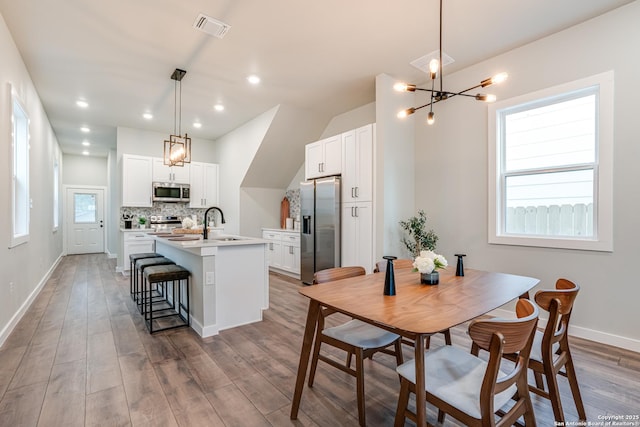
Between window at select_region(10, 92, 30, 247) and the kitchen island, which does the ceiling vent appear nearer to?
the kitchen island

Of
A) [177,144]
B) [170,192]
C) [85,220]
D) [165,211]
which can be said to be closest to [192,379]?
[177,144]

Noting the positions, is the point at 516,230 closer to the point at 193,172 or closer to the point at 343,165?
the point at 343,165

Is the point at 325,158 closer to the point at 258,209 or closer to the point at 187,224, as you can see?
the point at 187,224

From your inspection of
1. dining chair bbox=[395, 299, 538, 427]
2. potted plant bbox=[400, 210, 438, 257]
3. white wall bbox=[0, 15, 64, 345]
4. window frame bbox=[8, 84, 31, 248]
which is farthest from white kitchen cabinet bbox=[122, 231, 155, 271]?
dining chair bbox=[395, 299, 538, 427]

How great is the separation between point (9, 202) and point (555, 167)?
5.50 metres

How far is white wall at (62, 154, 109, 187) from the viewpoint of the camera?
9.19 meters

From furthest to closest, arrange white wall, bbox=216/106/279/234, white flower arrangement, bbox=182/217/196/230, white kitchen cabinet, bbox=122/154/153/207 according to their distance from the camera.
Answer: white kitchen cabinet, bbox=122/154/153/207, white wall, bbox=216/106/279/234, white flower arrangement, bbox=182/217/196/230

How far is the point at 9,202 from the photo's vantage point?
3012mm

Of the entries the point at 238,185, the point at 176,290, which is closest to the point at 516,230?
the point at 176,290

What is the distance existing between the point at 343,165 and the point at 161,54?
2.66 metres

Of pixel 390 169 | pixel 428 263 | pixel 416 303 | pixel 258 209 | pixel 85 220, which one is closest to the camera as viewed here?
pixel 416 303

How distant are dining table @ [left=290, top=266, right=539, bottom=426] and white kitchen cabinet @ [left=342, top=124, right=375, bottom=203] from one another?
2126mm

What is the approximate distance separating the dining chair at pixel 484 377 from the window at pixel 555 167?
7.54 ft

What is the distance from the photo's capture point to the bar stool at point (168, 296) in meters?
3.08
